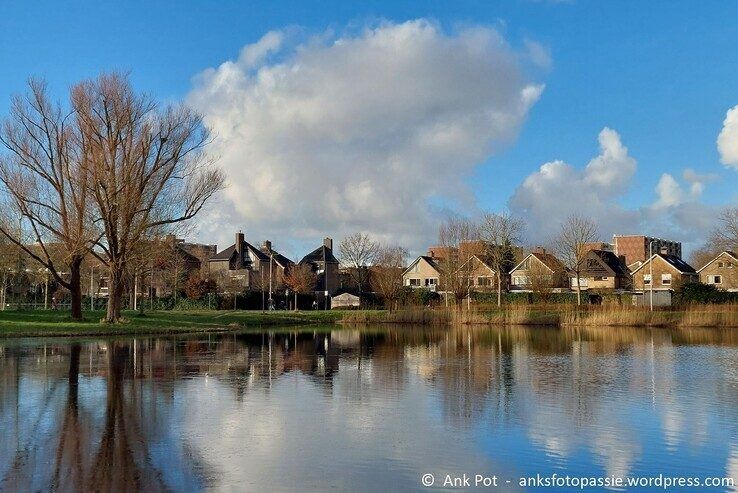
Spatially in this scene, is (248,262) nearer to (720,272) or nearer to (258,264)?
(258,264)

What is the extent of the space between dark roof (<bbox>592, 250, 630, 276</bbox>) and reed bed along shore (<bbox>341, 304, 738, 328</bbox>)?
3756 centimetres

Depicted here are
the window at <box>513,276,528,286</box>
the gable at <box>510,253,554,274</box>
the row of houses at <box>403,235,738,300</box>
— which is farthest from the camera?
the window at <box>513,276,528,286</box>

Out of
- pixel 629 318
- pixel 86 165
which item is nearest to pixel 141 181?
pixel 86 165

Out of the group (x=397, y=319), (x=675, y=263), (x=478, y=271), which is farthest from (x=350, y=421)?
(x=675, y=263)

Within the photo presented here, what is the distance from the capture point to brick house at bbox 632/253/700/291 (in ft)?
298

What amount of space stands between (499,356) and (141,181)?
78.5ft

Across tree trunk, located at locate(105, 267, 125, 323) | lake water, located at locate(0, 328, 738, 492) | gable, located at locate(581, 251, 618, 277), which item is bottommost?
lake water, located at locate(0, 328, 738, 492)

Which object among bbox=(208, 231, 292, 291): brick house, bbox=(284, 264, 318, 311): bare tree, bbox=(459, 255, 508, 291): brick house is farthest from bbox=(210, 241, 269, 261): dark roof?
bbox=(459, 255, 508, 291): brick house

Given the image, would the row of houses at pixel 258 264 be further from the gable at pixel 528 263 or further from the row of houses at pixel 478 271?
the gable at pixel 528 263

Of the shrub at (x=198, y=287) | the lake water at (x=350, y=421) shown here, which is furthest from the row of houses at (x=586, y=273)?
the lake water at (x=350, y=421)

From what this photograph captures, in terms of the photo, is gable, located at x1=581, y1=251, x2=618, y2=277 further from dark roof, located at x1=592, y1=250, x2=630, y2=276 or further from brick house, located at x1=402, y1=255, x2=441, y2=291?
brick house, located at x1=402, y1=255, x2=441, y2=291

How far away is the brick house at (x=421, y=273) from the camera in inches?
3920

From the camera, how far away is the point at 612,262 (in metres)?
95.8

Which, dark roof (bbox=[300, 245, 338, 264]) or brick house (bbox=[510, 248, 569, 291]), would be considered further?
dark roof (bbox=[300, 245, 338, 264])
